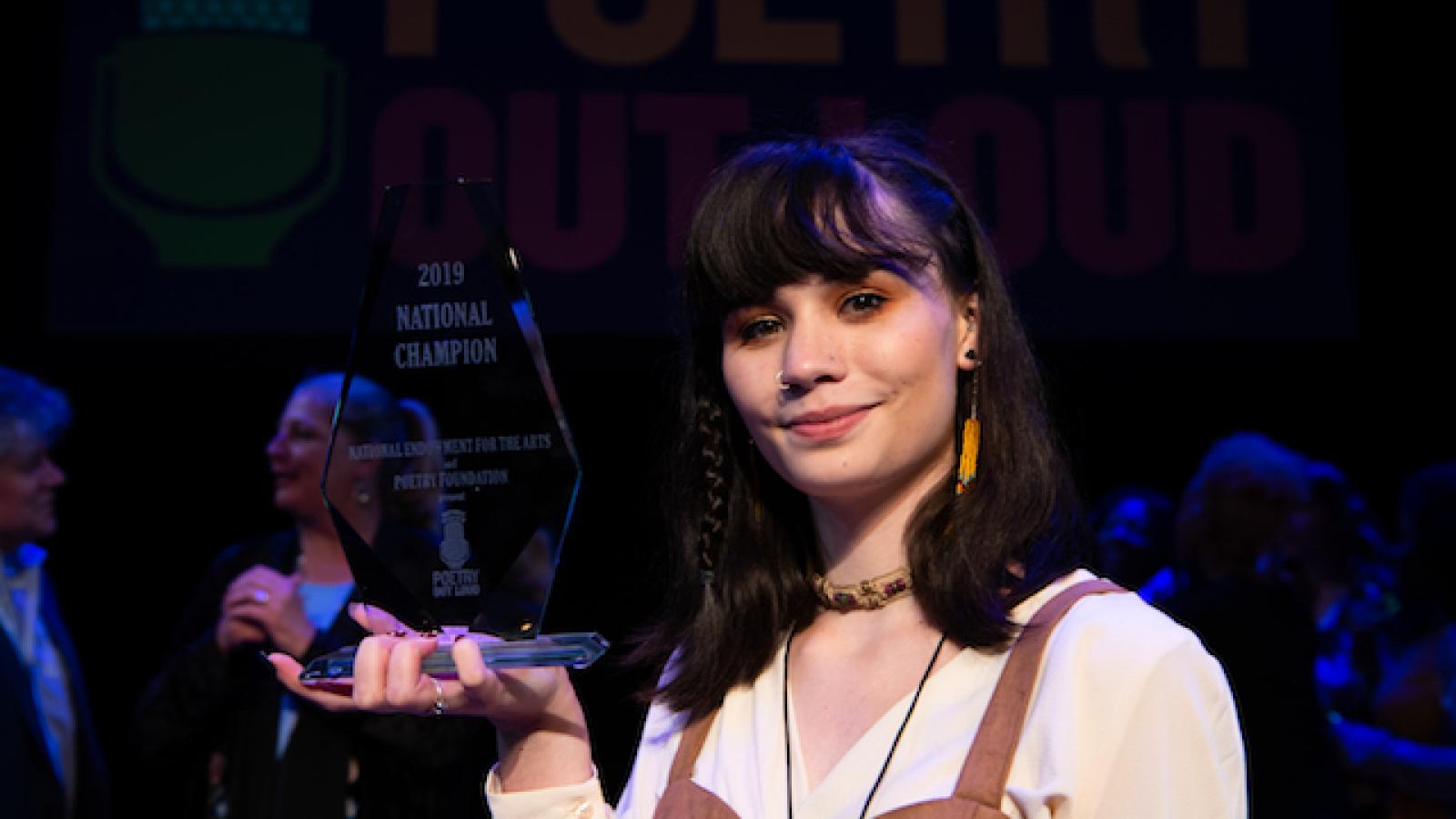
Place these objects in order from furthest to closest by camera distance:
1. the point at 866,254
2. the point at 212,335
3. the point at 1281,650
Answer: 1. the point at 212,335
2. the point at 1281,650
3. the point at 866,254

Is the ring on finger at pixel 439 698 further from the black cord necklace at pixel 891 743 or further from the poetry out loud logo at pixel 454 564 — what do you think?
the black cord necklace at pixel 891 743

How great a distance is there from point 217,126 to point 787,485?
9.37 feet

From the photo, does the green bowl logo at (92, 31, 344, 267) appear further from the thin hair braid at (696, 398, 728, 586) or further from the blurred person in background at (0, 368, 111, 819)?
the thin hair braid at (696, 398, 728, 586)

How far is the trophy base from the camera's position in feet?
4.14

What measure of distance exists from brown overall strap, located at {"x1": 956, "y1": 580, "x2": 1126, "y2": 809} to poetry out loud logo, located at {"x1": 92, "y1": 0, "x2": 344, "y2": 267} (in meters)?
3.03

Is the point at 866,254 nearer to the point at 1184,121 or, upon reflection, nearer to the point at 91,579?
the point at 1184,121

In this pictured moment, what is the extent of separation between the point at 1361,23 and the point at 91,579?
4.28 m

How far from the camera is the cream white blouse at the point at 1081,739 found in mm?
1151

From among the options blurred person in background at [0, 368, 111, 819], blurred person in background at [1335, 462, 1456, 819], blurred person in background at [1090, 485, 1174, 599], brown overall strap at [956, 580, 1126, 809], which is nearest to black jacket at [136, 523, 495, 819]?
blurred person in background at [0, 368, 111, 819]

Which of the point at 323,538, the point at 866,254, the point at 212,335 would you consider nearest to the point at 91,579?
the point at 212,335

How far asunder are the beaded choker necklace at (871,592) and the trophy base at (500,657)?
28 centimetres

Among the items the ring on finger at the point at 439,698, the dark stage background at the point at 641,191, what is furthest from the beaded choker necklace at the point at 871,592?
the dark stage background at the point at 641,191

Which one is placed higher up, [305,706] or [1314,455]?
[1314,455]

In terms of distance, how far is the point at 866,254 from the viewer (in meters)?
1.32
